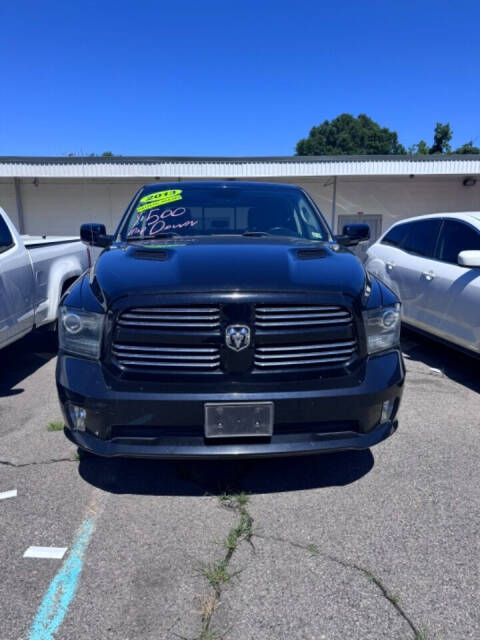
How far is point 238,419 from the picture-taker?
7.52 ft

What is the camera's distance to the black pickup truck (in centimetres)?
231

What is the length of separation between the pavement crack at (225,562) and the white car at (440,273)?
306 cm

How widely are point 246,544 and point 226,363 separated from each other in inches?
37.1

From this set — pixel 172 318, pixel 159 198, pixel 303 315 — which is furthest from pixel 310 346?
pixel 159 198

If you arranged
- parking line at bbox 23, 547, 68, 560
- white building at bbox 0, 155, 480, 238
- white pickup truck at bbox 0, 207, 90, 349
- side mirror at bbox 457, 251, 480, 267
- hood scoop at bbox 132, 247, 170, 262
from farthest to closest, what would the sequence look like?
white building at bbox 0, 155, 480, 238
white pickup truck at bbox 0, 207, 90, 349
side mirror at bbox 457, 251, 480, 267
hood scoop at bbox 132, 247, 170, 262
parking line at bbox 23, 547, 68, 560

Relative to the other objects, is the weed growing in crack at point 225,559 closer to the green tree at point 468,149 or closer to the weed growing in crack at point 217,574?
the weed growing in crack at point 217,574

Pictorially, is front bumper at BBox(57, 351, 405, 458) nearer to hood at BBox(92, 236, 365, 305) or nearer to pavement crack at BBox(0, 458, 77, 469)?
hood at BBox(92, 236, 365, 305)

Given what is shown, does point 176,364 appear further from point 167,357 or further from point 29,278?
point 29,278

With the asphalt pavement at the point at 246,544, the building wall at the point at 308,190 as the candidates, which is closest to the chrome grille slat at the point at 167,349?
the asphalt pavement at the point at 246,544

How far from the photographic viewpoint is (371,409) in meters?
2.44

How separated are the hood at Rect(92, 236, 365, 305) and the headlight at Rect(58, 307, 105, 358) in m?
0.15

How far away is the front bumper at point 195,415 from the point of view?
2285 millimetres

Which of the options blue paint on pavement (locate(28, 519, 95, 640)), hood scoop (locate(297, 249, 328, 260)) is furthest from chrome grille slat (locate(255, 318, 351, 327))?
blue paint on pavement (locate(28, 519, 95, 640))

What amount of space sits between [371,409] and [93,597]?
160 cm
